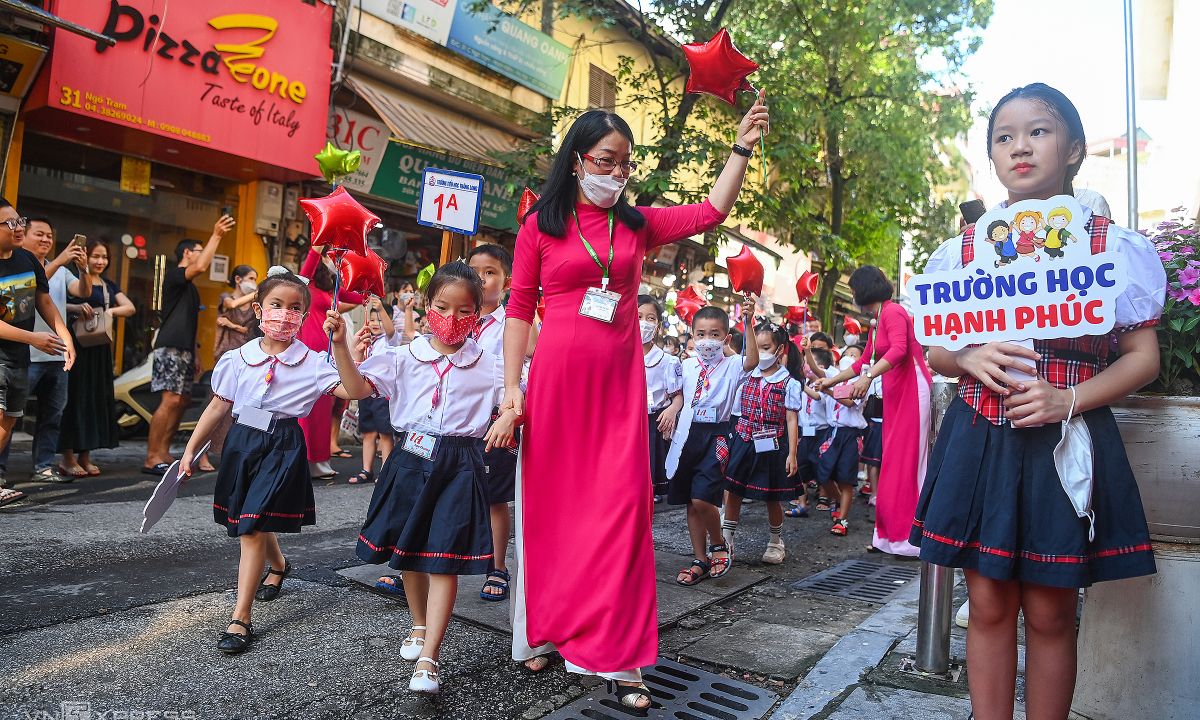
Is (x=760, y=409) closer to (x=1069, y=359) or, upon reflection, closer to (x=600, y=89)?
(x=1069, y=359)

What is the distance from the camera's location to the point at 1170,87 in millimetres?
12180

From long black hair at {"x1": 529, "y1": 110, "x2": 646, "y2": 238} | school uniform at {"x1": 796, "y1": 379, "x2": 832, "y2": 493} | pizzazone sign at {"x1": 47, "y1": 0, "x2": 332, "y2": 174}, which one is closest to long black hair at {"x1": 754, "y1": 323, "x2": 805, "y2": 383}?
school uniform at {"x1": 796, "y1": 379, "x2": 832, "y2": 493}

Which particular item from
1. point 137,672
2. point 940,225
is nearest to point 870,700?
point 137,672

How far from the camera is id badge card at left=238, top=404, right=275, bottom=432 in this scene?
3.71 metres

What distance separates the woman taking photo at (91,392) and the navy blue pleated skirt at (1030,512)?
22.3 feet

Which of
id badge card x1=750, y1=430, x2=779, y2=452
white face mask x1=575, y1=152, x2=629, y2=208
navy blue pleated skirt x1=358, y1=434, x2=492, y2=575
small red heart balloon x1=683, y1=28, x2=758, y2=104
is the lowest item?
navy blue pleated skirt x1=358, y1=434, x2=492, y2=575

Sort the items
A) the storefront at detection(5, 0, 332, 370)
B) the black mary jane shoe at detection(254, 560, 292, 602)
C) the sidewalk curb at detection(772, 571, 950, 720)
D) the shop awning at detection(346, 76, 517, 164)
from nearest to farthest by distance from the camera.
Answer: the sidewalk curb at detection(772, 571, 950, 720), the black mary jane shoe at detection(254, 560, 292, 602), the storefront at detection(5, 0, 332, 370), the shop awning at detection(346, 76, 517, 164)

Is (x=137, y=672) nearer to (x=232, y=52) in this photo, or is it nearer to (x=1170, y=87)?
(x=232, y=52)

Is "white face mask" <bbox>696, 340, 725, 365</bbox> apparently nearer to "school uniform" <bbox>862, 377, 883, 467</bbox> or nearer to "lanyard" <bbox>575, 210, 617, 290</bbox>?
"lanyard" <bbox>575, 210, 617, 290</bbox>

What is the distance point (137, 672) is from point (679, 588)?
9.12 ft

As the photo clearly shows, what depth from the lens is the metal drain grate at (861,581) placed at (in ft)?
16.3

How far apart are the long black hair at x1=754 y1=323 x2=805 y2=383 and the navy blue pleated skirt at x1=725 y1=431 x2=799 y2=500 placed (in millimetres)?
812

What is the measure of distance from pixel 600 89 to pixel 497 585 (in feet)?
47.1

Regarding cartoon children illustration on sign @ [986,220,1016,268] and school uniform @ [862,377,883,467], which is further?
school uniform @ [862,377,883,467]
